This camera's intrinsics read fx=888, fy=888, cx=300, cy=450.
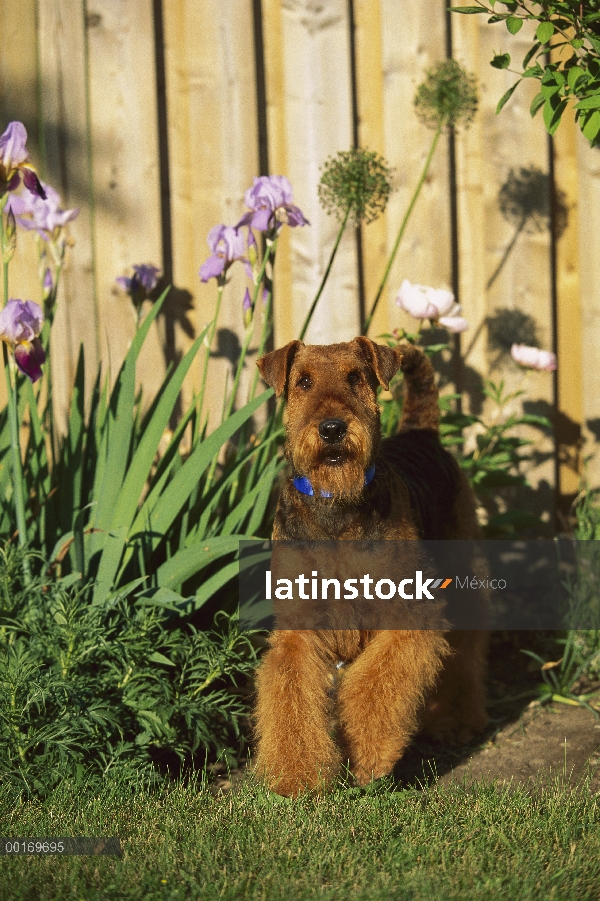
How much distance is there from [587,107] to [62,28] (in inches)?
98.2

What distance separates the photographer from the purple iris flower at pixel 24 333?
8.68ft

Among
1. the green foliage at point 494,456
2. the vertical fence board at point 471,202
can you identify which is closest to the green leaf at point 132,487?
the green foliage at point 494,456

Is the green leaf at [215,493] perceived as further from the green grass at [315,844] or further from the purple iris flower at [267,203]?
the green grass at [315,844]

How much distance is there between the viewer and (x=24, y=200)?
3486mm

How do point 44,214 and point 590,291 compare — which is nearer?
point 44,214

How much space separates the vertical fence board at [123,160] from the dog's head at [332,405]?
1488 mm

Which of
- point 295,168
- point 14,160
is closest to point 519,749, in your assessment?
point 14,160

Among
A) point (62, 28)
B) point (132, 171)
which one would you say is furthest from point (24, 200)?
point (62, 28)

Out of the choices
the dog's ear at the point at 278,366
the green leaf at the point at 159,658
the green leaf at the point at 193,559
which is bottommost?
the green leaf at the point at 159,658

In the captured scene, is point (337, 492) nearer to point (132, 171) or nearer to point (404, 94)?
point (132, 171)

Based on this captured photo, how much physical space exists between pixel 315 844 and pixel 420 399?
1.76 meters

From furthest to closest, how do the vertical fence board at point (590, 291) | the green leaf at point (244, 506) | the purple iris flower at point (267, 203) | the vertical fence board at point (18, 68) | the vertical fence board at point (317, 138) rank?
the vertical fence board at point (590, 291)
the vertical fence board at point (317, 138)
the vertical fence board at point (18, 68)
the purple iris flower at point (267, 203)
the green leaf at point (244, 506)

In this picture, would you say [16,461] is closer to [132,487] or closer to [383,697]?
[132,487]

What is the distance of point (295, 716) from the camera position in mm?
2436
